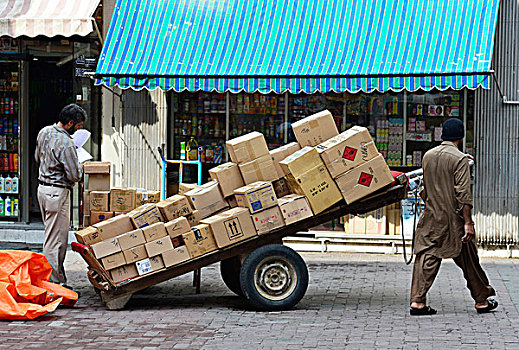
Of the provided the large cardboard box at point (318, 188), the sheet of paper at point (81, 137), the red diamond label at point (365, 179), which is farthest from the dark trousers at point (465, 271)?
the sheet of paper at point (81, 137)

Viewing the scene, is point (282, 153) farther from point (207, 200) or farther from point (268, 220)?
point (207, 200)

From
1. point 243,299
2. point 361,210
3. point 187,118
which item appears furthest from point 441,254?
point 187,118

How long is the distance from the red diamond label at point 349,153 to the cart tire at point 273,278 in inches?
42.5

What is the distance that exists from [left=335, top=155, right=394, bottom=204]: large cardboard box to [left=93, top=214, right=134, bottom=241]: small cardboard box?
2.09 m

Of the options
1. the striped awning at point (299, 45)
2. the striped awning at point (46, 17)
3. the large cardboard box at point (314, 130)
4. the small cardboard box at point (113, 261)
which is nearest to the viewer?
the small cardboard box at point (113, 261)

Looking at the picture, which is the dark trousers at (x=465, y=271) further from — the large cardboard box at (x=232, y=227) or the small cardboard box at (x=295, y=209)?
the large cardboard box at (x=232, y=227)

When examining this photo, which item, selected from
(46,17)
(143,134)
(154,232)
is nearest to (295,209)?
(154,232)

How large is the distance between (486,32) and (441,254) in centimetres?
399

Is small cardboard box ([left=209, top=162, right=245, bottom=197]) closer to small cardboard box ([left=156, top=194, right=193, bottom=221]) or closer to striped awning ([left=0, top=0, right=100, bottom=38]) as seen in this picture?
small cardboard box ([left=156, top=194, right=193, bottom=221])

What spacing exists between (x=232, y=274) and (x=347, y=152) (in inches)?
74.1

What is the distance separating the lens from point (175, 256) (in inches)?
310

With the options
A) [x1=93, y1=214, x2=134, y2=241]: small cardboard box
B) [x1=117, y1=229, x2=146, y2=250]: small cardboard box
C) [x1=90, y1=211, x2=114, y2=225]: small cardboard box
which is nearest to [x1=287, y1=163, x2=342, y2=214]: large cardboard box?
[x1=117, y1=229, x2=146, y2=250]: small cardboard box

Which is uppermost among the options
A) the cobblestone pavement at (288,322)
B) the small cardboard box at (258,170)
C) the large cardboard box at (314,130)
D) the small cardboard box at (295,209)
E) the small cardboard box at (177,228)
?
the large cardboard box at (314,130)

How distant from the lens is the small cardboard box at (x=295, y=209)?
7.87 meters
